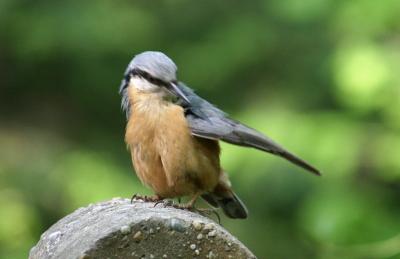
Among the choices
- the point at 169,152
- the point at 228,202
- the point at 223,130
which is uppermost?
the point at 223,130

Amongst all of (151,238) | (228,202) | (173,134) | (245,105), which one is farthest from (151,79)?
(245,105)

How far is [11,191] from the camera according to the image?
7699 mm

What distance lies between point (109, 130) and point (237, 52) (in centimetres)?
140

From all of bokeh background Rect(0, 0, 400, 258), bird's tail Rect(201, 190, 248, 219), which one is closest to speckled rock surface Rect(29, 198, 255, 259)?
bird's tail Rect(201, 190, 248, 219)

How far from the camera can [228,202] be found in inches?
192

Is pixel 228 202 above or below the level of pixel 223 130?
below

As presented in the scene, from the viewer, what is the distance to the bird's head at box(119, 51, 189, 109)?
4.54m

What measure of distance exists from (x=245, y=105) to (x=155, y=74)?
3.78 m

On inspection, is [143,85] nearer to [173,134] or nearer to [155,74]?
[155,74]

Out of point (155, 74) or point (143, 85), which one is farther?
point (143, 85)

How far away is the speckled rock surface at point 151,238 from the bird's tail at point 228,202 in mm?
1239

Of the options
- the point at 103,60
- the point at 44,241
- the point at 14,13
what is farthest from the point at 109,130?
the point at 44,241

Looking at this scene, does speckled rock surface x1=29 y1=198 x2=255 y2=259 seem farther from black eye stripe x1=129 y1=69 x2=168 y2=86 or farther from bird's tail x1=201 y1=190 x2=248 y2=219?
bird's tail x1=201 y1=190 x2=248 y2=219

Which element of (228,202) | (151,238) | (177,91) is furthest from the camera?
(228,202)
